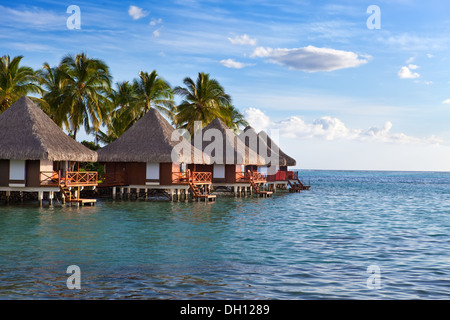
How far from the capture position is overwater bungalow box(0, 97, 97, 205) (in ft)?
84.4

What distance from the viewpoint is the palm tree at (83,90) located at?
36406 mm

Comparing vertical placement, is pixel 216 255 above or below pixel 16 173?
below

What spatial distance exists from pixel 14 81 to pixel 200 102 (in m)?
15.8

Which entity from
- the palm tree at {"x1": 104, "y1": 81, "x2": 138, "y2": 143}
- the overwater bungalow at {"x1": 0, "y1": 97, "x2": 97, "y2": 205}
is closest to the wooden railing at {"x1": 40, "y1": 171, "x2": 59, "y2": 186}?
the overwater bungalow at {"x1": 0, "y1": 97, "x2": 97, "y2": 205}

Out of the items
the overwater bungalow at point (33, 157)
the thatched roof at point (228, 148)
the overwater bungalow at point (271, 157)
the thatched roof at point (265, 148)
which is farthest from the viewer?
A: the overwater bungalow at point (271, 157)

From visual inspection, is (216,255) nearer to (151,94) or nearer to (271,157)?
(151,94)

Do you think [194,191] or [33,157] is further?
[194,191]

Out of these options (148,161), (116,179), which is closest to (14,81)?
(116,179)

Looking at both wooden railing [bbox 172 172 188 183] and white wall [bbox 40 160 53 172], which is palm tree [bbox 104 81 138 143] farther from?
white wall [bbox 40 160 53 172]

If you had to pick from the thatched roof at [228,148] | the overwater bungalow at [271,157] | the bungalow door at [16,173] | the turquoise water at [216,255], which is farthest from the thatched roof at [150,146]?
the overwater bungalow at [271,157]

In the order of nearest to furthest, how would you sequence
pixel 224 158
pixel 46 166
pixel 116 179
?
pixel 46 166 < pixel 116 179 < pixel 224 158

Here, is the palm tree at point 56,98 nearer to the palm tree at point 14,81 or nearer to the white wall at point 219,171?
the palm tree at point 14,81

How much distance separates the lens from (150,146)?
32.0m

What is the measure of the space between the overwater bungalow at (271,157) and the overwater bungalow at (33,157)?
74.2ft
